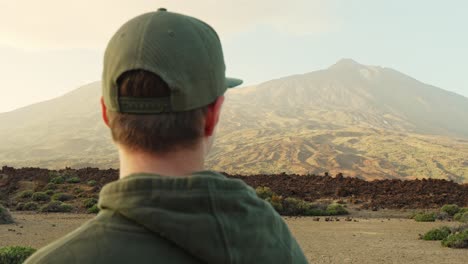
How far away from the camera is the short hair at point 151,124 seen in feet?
5.70

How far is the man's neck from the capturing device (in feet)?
5.87

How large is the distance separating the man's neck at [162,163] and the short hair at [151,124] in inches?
0.8

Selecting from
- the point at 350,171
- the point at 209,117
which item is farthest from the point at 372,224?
the point at 350,171

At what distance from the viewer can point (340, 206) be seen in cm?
2686

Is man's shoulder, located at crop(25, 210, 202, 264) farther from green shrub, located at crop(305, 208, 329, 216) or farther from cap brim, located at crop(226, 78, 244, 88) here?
green shrub, located at crop(305, 208, 329, 216)

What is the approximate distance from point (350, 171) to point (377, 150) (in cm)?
2991

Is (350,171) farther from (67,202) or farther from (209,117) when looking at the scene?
(209,117)

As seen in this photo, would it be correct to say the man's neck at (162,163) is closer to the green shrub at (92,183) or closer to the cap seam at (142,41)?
the cap seam at (142,41)

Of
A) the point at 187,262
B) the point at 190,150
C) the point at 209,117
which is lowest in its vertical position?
the point at 187,262

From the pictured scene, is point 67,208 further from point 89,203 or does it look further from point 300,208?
point 300,208

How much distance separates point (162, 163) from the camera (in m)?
1.79

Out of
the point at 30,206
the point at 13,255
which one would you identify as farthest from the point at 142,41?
the point at 30,206

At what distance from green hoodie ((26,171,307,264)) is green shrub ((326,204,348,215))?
25.1 metres

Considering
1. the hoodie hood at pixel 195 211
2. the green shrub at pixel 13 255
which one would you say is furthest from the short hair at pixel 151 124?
the green shrub at pixel 13 255
